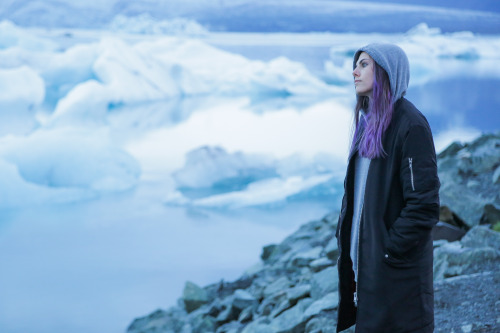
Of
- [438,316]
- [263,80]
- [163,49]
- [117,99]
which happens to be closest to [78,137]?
[117,99]

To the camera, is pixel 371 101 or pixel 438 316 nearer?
pixel 371 101

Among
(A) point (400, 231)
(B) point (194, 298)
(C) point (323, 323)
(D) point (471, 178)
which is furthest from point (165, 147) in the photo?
(A) point (400, 231)

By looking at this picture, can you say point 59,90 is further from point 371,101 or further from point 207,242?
point 371,101

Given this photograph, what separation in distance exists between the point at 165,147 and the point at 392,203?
16.3ft

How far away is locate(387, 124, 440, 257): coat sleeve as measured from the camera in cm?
110

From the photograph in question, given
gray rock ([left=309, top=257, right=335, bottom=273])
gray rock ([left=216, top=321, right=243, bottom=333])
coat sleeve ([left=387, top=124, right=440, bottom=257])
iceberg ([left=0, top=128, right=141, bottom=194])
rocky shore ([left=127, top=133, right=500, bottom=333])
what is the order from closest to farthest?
coat sleeve ([left=387, top=124, right=440, bottom=257]), rocky shore ([left=127, top=133, right=500, bottom=333]), gray rock ([left=216, top=321, right=243, bottom=333]), gray rock ([left=309, top=257, right=335, bottom=273]), iceberg ([left=0, top=128, right=141, bottom=194])

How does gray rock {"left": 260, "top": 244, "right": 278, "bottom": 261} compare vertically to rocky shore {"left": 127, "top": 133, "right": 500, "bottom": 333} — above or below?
above

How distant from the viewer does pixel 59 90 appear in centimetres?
629

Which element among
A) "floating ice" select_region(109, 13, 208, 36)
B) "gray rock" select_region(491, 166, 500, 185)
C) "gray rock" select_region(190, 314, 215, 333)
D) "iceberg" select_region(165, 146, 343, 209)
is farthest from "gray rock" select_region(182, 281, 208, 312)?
"floating ice" select_region(109, 13, 208, 36)

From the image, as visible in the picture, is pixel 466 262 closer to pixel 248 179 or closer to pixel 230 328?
pixel 230 328

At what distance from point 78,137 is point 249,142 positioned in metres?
1.81

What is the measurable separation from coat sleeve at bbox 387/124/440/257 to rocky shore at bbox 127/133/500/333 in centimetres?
74

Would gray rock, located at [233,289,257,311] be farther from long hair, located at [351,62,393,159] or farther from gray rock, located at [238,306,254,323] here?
long hair, located at [351,62,393,159]

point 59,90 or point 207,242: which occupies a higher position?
point 59,90
